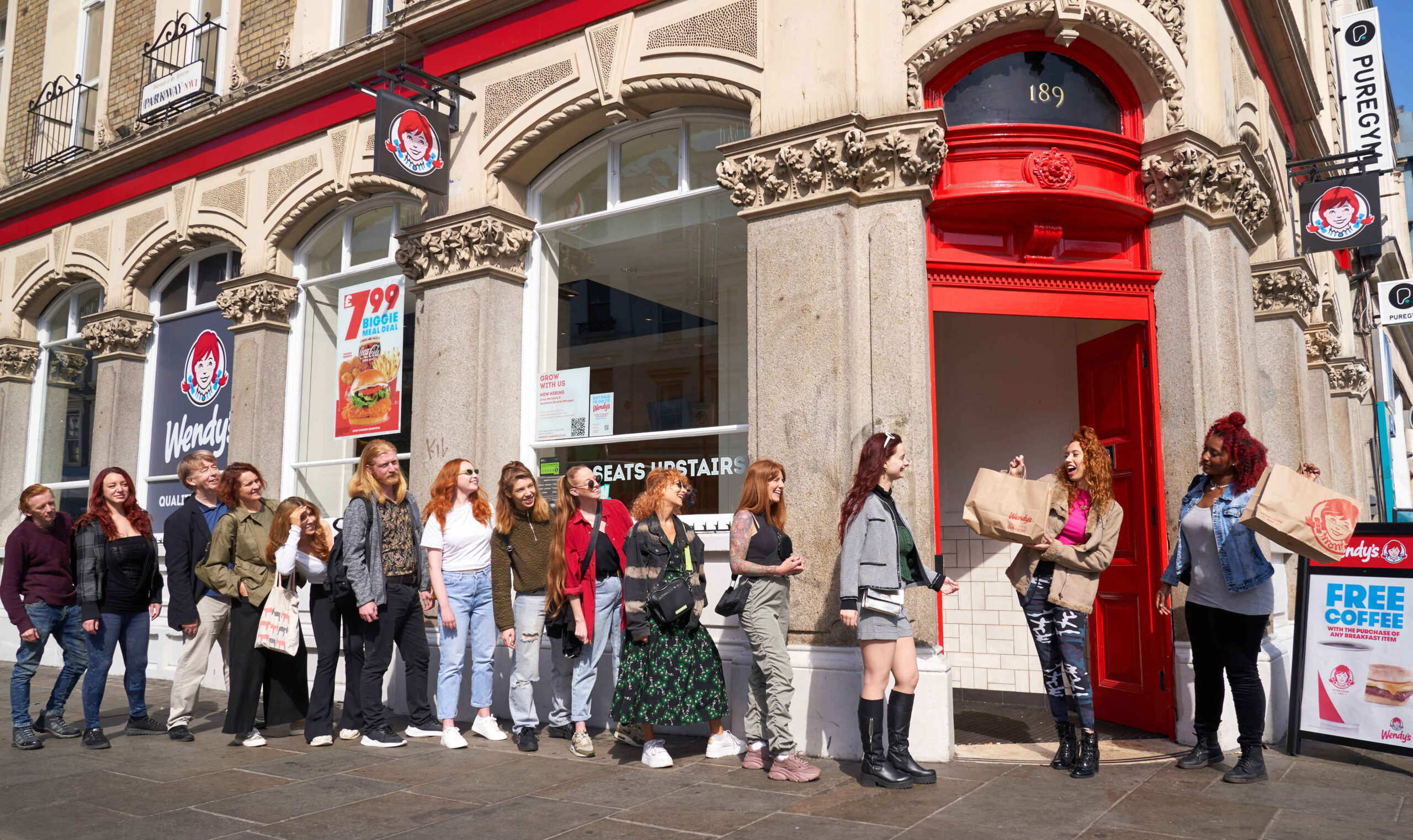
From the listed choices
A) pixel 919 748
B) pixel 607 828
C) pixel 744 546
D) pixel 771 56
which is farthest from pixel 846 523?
pixel 771 56

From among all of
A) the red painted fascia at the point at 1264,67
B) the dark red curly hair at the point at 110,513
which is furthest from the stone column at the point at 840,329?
the dark red curly hair at the point at 110,513

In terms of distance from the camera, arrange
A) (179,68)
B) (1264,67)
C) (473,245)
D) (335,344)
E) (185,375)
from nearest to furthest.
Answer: (473,245) < (1264,67) < (335,344) < (185,375) < (179,68)

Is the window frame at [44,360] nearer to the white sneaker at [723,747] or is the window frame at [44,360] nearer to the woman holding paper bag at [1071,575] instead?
the white sneaker at [723,747]

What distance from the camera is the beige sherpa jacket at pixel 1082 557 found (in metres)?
5.95

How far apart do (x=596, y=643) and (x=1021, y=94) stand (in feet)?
16.5

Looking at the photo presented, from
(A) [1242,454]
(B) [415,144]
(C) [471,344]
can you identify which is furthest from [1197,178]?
(B) [415,144]

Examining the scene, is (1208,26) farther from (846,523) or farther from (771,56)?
(846,523)

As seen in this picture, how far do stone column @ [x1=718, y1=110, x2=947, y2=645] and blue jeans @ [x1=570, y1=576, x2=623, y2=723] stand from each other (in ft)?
4.03

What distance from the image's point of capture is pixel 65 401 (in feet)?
47.3

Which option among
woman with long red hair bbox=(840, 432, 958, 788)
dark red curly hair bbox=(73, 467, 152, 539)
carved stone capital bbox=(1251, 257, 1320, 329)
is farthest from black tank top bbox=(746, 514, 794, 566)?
carved stone capital bbox=(1251, 257, 1320, 329)

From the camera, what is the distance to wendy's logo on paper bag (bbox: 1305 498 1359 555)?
5590mm

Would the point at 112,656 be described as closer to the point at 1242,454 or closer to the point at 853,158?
the point at 853,158

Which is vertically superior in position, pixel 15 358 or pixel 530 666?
pixel 15 358

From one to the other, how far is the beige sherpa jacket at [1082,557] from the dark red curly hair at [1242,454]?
0.69 m
